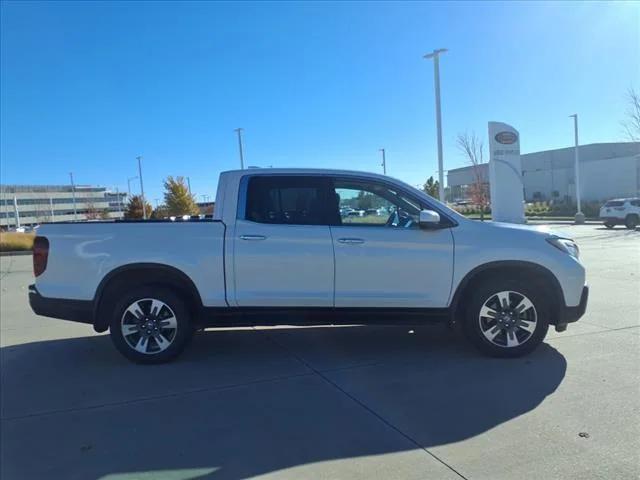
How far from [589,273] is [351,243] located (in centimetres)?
768

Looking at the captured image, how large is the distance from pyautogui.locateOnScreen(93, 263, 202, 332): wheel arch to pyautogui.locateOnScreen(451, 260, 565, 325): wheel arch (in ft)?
A: 8.46

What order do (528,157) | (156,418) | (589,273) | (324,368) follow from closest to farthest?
(156,418) < (324,368) < (589,273) < (528,157)

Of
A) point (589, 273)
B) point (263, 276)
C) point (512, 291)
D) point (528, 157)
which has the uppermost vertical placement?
point (528, 157)

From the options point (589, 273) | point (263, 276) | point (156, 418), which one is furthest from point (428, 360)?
point (589, 273)

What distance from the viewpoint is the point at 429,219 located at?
15.7 ft

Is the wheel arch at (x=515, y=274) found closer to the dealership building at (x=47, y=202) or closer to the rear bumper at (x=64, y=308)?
the rear bumper at (x=64, y=308)

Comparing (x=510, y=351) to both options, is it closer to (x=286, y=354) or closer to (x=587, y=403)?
(x=587, y=403)

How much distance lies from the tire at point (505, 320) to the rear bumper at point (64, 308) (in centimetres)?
375

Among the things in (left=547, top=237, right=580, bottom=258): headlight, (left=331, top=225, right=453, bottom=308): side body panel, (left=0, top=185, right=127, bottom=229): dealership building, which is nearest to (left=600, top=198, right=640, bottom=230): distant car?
(left=547, top=237, right=580, bottom=258): headlight

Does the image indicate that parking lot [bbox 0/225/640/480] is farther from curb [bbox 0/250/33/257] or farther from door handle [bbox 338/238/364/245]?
curb [bbox 0/250/33/257]

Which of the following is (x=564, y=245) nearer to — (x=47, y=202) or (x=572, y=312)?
(x=572, y=312)

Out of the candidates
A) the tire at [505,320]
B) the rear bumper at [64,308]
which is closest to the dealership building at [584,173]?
the tire at [505,320]

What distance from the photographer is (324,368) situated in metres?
4.85

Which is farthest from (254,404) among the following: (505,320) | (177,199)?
(177,199)
